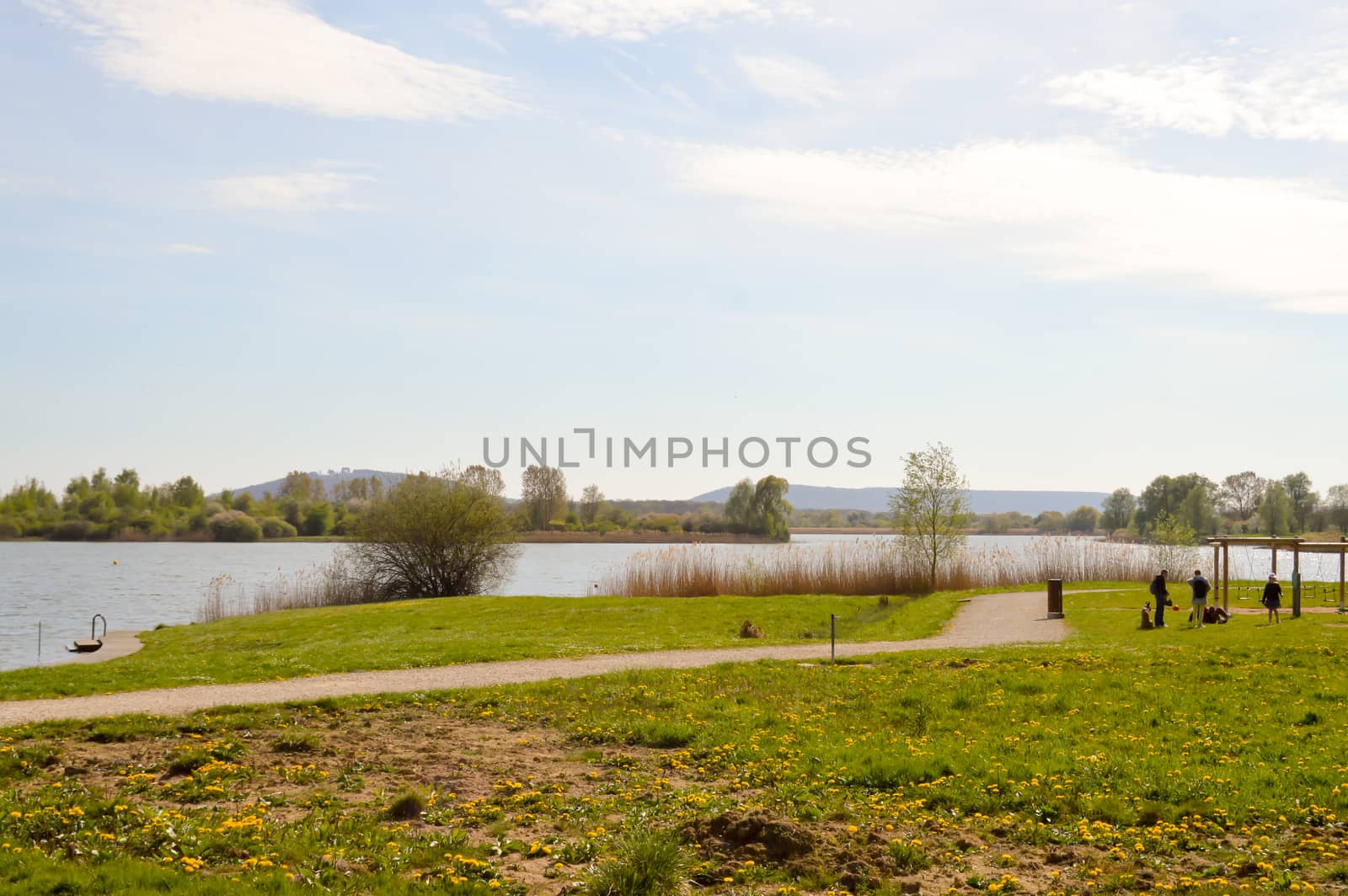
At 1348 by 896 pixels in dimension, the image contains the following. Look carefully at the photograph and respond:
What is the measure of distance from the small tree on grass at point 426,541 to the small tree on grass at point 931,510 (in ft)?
65.5

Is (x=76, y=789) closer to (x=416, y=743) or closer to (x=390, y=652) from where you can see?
(x=416, y=743)

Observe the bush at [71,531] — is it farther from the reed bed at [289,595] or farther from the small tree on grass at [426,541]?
the small tree on grass at [426,541]

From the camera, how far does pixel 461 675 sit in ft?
58.5

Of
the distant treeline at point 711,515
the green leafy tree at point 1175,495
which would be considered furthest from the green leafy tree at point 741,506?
the green leafy tree at point 1175,495

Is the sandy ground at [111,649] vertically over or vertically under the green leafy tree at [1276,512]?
under

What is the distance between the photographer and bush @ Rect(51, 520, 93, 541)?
102 metres

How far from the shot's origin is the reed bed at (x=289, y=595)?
1641 inches

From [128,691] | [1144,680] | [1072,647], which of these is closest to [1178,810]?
[1144,680]

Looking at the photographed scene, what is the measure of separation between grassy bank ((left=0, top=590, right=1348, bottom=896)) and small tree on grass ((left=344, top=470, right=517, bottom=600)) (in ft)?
112

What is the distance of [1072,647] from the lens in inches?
803

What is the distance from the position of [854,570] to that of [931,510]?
20.8 ft

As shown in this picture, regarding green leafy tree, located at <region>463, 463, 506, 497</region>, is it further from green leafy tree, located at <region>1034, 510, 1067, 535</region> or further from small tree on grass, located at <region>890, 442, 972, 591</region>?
green leafy tree, located at <region>1034, 510, 1067, 535</region>

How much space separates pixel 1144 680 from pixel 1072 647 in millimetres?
5323

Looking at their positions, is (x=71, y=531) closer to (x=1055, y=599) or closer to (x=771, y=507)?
(x=771, y=507)
